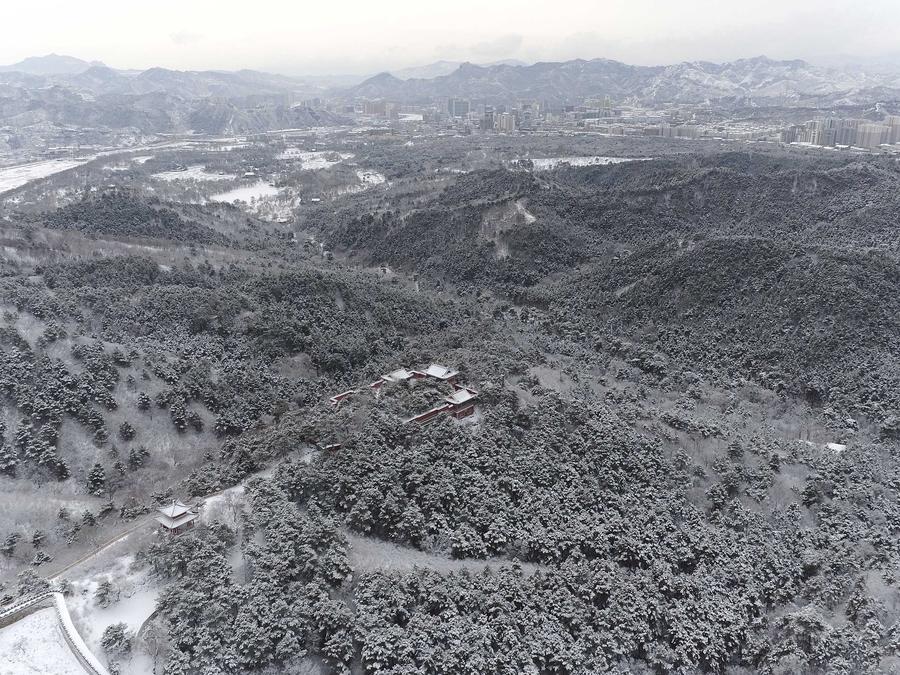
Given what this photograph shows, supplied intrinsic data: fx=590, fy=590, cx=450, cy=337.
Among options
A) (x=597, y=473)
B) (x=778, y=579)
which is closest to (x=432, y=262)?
(x=597, y=473)

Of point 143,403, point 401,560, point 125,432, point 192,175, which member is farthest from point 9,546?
point 192,175

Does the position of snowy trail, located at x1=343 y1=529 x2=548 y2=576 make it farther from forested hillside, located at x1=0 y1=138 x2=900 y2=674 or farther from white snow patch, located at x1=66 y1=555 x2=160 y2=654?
white snow patch, located at x1=66 y1=555 x2=160 y2=654

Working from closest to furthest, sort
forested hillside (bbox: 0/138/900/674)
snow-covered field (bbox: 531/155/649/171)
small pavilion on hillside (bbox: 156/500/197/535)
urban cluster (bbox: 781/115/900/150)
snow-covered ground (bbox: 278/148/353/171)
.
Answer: forested hillside (bbox: 0/138/900/674) → small pavilion on hillside (bbox: 156/500/197/535) → snow-covered field (bbox: 531/155/649/171) → urban cluster (bbox: 781/115/900/150) → snow-covered ground (bbox: 278/148/353/171)

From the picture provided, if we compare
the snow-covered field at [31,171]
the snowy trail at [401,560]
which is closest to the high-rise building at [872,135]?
the snowy trail at [401,560]

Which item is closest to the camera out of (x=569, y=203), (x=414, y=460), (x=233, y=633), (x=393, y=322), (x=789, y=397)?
(x=233, y=633)

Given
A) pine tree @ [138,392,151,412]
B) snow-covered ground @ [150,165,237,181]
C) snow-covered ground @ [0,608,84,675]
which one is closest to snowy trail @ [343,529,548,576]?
snow-covered ground @ [0,608,84,675]

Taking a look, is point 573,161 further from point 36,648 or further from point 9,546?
point 36,648

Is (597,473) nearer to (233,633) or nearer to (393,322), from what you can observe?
(233,633)
